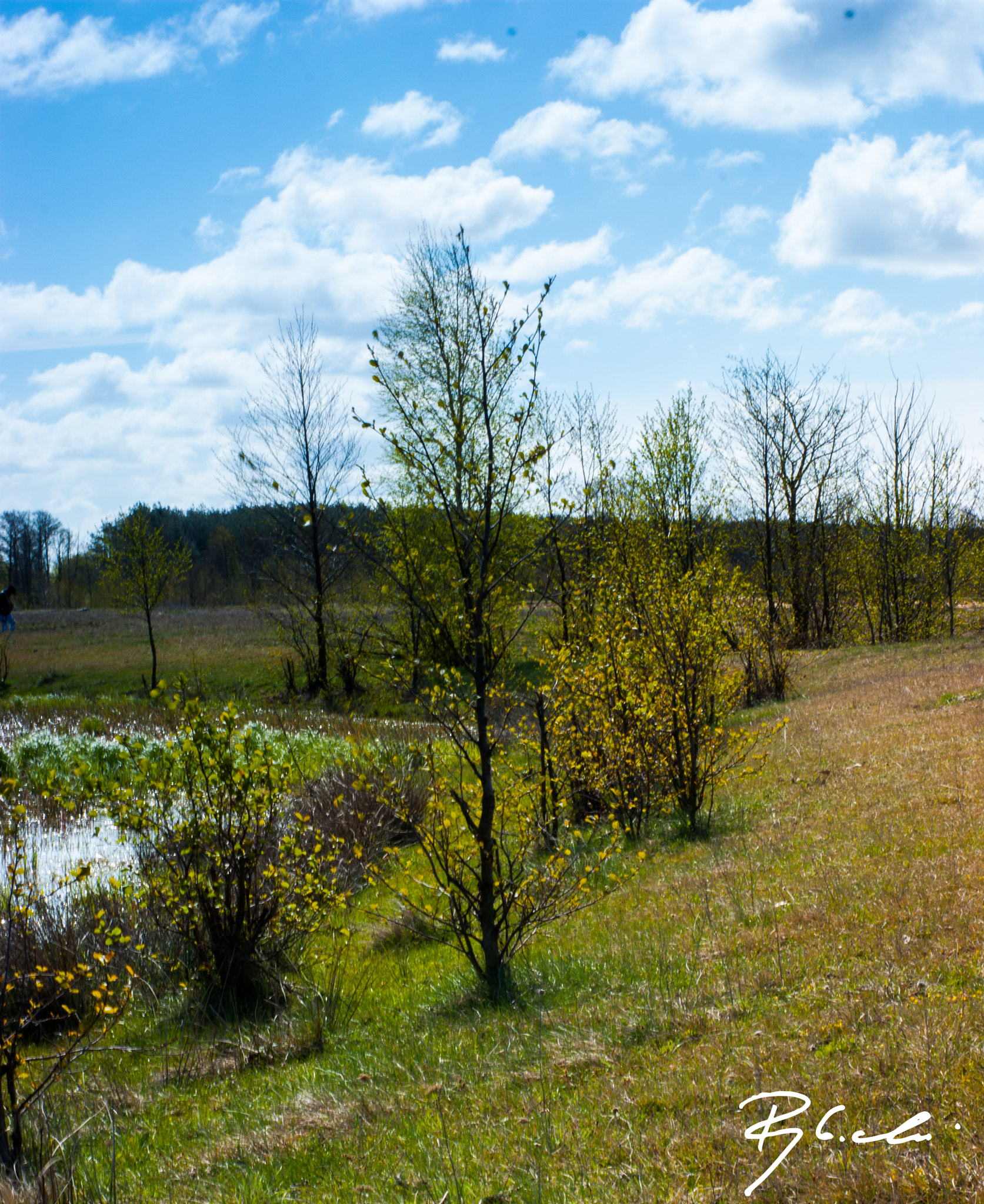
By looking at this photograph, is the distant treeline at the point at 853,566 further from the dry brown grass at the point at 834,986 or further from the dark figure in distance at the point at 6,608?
the dry brown grass at the point at 834,986

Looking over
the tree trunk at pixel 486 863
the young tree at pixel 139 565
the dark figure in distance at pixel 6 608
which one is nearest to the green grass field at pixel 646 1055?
the tree trunk at pixel 486 863

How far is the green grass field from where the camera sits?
276 cm

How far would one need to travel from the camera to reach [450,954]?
6.70 meters

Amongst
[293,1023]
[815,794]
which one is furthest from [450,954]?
[815,794]

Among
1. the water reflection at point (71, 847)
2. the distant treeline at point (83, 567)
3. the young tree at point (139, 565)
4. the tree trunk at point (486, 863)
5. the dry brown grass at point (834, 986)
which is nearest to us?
the dry brown grass at point (834, 986)

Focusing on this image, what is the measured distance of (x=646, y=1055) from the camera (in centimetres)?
361

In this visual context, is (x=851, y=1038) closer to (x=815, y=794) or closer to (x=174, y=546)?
(x=815, y=794)

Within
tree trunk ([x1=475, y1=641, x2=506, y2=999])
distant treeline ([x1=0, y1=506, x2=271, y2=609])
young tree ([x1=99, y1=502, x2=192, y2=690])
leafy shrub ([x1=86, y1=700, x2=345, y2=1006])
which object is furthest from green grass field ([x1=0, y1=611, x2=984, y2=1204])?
distant treeline ([x1=0, y1=506, x2=271, y2=609])

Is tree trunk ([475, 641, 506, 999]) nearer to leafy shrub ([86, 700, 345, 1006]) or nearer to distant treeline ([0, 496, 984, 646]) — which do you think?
leafy shrub ([86, 700, 345, 1006])

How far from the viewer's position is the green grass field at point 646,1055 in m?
2.76

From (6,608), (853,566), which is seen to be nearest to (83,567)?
(6,608)

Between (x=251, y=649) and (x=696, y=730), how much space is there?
1230 inches

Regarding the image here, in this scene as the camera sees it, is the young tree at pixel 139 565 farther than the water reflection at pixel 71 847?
Yes

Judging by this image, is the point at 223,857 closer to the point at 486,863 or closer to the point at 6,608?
the point at 486,863
